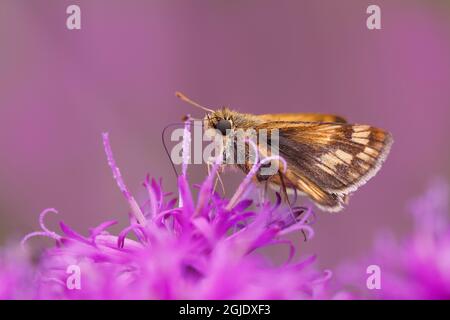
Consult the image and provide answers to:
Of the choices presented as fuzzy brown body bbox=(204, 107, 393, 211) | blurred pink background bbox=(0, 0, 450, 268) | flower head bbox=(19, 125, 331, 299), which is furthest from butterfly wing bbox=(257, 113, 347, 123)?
blurred pink background bbox=(0, 0, 450, 268)

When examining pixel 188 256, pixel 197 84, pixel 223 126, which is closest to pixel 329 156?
pixel 223 126

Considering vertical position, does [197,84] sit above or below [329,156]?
above

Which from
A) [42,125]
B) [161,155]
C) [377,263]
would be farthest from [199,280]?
[42,125]

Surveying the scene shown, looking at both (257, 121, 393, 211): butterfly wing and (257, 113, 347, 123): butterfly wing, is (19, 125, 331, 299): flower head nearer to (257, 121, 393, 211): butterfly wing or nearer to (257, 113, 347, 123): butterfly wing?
(257, 121, 393, 211): butterfly wing

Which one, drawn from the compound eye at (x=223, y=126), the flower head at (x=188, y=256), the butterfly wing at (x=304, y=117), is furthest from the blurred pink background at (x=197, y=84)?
the flower head at (x=188, y=256)

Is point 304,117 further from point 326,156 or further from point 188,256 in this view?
point 188,256
